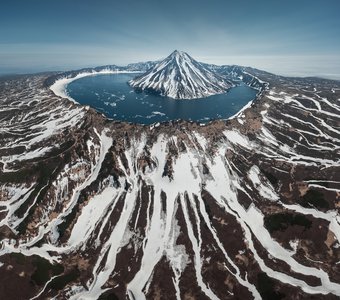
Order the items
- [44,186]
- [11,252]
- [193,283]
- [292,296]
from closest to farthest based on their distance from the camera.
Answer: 1. [292,296]
2. [193,283]
3. [11,252]
4. [44,186]

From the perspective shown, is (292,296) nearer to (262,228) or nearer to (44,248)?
(262,228)

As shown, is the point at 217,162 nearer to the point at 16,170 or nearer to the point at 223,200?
the point at 223,200

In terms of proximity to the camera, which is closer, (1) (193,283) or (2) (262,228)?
(1) (193,283)

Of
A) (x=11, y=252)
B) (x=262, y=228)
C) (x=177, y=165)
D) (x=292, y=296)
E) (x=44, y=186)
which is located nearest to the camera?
(x=292, y=296)

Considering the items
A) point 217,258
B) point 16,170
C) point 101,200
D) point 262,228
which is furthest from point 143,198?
point 16,170

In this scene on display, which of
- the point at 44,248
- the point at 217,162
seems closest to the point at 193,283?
the point at 44,248

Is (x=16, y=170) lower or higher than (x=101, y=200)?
higher
